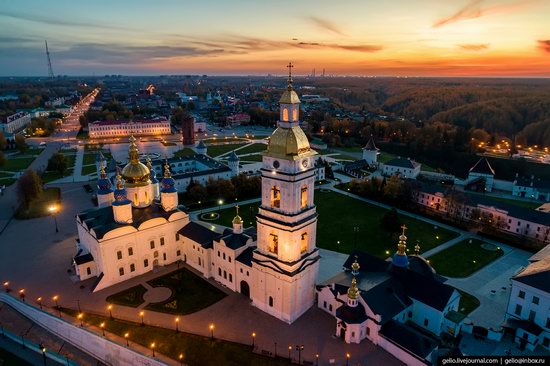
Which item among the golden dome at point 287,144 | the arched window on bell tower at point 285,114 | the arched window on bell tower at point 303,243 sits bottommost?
the arched window on bell tower at point 303,243

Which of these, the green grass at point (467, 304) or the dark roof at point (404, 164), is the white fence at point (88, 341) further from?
the dark roof at point (404, 164)

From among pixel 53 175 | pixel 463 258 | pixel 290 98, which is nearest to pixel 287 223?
pixel 290 98

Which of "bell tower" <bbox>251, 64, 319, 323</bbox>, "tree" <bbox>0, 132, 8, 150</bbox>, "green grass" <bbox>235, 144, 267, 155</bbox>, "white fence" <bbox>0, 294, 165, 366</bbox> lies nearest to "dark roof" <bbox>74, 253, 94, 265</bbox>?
"white fence" <bbox>0, 294, 165, 366</bbox>

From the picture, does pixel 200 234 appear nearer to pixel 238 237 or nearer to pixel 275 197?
pixel 238 237

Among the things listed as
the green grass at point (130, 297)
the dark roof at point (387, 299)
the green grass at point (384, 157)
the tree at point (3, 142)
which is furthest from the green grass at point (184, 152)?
the dark roof at point (387, 299)

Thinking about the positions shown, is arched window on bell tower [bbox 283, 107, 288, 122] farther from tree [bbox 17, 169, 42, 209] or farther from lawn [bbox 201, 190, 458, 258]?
tree [bbox 17, 169, 42, 209]

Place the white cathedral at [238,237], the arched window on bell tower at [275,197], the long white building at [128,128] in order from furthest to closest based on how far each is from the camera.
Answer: the long white building at [128,128]
the arched window on bell tower at [275,197]
the white cathedral at [238,237]
